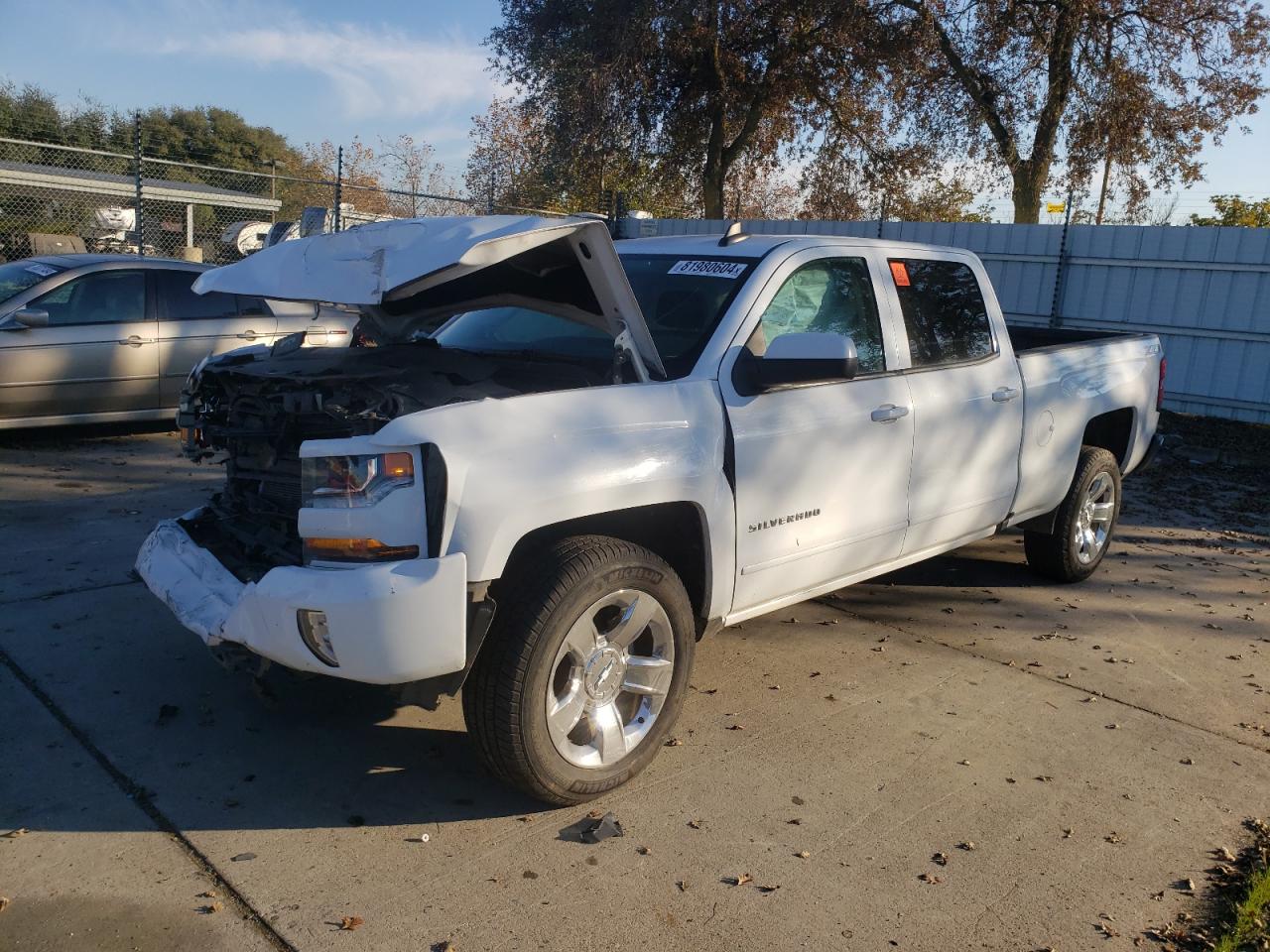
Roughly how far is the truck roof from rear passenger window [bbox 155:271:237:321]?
539cm

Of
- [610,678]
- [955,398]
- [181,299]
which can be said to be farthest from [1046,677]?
[181,299]

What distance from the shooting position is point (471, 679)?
3.32 meters

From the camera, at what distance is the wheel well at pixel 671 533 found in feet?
12.1

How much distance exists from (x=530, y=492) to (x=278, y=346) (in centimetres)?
188

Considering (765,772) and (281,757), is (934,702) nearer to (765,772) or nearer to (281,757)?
(765,772)

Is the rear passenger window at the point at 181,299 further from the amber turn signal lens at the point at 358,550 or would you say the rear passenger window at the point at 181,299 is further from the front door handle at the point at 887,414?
the amber turn signal lens at the point at 358,550

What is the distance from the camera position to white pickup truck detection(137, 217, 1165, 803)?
10.3 feet

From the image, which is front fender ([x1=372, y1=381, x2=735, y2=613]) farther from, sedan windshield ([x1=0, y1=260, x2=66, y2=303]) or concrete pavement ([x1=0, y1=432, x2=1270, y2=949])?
sedan windshield ([x1=0, y1=260, x2=66, y2=303])

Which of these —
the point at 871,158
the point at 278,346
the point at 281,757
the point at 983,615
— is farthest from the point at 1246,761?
the point at 871,158

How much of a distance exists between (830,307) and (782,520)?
1.02 m

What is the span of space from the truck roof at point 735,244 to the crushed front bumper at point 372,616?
80.1 inches

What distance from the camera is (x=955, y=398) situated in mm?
4938

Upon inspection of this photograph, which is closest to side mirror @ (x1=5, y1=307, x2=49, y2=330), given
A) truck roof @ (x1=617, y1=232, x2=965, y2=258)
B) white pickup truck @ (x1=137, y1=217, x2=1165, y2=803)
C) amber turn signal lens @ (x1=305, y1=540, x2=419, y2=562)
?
white pickup truck @ (x1=137, y1=217, x2=1165, y2=803)

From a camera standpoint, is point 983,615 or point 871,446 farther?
point 983,615
